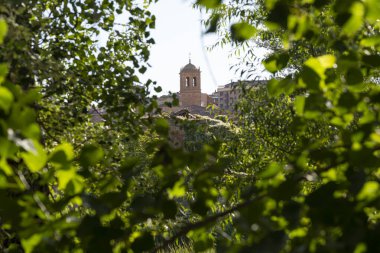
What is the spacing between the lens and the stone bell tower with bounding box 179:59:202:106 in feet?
279

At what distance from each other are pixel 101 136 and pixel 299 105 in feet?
7.27

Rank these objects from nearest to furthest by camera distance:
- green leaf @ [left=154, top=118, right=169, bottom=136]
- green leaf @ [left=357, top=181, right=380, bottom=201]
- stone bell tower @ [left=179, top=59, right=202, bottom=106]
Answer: green leaf @ [left=357, top=181, right=380, bottom=201]
green leaf @ [left=154, top=118, right=169, bottom=136]
stone bell tower @ [left=179, top=59, right=202, bottom=106]

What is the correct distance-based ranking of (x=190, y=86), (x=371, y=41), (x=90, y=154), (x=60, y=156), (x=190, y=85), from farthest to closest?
(x=190, y=85), (x=190, y=86), (x=371, y=41), (x=90, y=154), (x=60, y=156)

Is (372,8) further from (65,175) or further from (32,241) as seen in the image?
(32,241)

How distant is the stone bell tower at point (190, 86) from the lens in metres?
85.0

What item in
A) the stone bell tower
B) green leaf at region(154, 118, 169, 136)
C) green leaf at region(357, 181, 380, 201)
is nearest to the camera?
green leaf at region(357, 181, 380, 201)

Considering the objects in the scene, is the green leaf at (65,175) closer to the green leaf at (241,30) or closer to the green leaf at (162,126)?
the green leaf at (162,126)

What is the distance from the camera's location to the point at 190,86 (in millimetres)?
85625

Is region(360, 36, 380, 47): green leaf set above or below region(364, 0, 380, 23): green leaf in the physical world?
below

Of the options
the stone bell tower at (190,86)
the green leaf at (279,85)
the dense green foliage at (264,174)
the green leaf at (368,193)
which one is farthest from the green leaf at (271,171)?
the stone bell tower at (190,86)

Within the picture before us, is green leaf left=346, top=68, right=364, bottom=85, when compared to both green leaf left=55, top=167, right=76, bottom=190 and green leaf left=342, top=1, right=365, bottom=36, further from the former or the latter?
green leaf left=55, top=167, right=76, bottom=190

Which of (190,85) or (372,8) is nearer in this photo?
(372,8)

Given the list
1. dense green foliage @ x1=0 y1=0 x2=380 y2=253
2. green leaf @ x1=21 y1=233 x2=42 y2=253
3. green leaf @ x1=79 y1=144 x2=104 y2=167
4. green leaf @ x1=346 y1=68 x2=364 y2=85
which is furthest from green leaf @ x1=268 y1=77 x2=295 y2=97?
green leaf @ x1=21 y1=233 x2=42 y2=253

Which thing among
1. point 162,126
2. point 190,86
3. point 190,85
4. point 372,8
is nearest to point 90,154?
point 162,126
